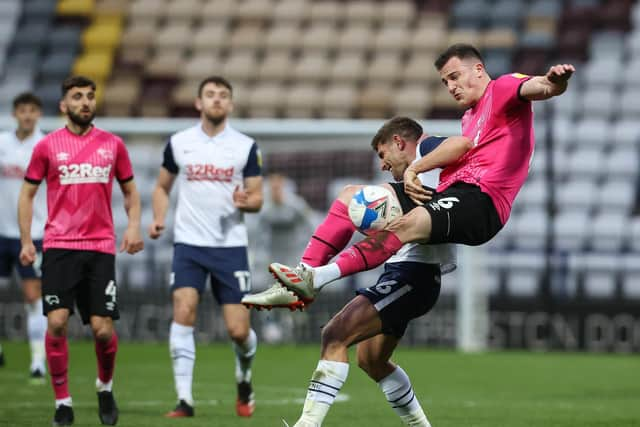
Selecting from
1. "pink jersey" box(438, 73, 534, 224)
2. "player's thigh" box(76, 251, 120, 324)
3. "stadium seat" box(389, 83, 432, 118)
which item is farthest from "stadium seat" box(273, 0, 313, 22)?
"pink jersey" box(438, 73, 534, 224)

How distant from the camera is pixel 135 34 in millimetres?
22641

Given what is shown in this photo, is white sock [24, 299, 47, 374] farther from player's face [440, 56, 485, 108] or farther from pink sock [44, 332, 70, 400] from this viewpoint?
player's face [440, 56, 485, 108]

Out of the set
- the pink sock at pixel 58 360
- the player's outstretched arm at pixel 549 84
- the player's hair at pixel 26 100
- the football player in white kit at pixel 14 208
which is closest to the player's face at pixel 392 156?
the player's outstretched arm at pixel 549 84

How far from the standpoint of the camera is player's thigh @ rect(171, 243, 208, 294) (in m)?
7.96

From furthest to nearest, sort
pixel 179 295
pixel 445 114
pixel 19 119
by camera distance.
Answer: pixel 445 114 → pixel 19 119 → pixel 179 295

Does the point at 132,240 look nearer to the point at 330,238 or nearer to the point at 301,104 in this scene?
the point at 330,238

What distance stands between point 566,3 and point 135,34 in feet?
26.0

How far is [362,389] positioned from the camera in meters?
9.84

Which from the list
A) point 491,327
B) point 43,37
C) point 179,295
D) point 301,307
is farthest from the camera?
point 43,37

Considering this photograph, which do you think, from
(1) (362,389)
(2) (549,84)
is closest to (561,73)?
(2) (549,84)

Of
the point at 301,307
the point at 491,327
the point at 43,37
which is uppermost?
the point at 43,37

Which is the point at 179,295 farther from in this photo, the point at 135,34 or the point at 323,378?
the point at 135,34

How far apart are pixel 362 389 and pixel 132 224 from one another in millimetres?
3319

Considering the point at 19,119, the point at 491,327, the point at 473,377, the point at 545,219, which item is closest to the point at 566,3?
the point at 545,219
